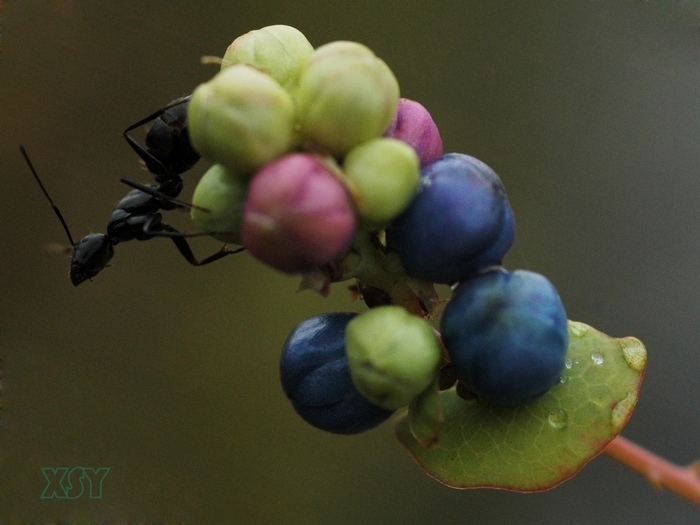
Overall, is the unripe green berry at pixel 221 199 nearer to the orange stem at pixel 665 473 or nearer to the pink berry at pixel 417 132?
the pink berry at pixel 417 132

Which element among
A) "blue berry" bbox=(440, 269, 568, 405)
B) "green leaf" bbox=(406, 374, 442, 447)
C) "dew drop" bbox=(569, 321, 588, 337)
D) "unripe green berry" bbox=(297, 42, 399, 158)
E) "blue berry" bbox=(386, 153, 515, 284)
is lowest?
"green leaf" bbox=(406, 374, 442, 447)

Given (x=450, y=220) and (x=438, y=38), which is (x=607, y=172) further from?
(x=450, y=220)

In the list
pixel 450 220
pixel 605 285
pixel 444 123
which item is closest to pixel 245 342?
pixel 444 123

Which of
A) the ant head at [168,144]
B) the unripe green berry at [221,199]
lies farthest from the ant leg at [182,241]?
the unripe green berry at [221,199]

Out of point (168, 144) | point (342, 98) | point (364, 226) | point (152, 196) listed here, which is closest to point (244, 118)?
point (342, 98)

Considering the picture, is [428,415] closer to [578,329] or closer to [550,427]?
[550,427]

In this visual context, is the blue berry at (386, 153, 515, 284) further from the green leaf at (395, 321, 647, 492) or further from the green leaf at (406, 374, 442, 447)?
the green leaf at (395, 321, 647, 492)

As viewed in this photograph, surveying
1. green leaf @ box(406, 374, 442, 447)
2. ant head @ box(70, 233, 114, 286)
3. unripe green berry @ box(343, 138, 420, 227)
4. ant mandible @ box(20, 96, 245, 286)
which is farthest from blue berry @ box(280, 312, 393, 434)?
ant head @ box(70, 233, 114, 286)
